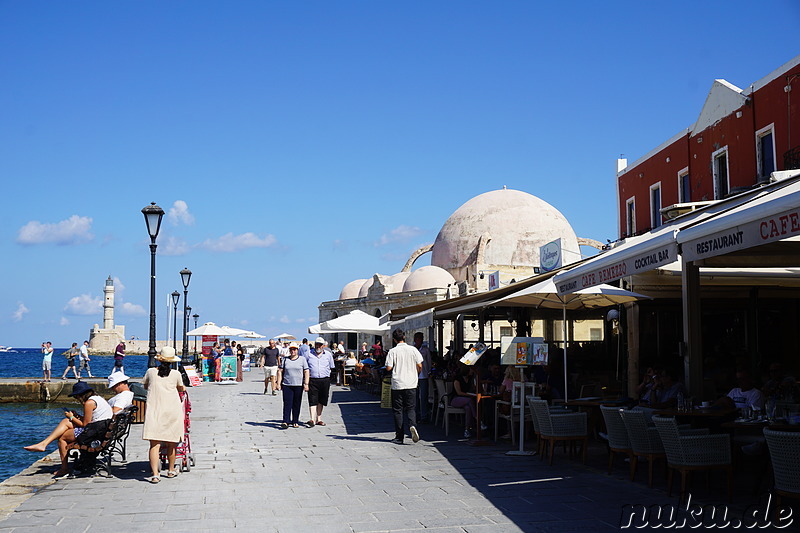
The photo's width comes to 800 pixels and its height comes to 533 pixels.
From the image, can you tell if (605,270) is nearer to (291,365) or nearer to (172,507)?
(172,507)

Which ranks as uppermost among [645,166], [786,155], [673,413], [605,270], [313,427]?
[645,166]

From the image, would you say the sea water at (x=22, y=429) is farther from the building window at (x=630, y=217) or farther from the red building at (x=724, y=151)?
the building window at (x=630, y=217)

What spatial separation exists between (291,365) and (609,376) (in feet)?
25.3

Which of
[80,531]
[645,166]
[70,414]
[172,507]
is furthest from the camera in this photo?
[645,166]

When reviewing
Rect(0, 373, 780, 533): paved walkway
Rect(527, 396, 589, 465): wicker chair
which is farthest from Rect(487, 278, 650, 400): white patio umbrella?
Rect(0, 373, 780, 533): paved walkway

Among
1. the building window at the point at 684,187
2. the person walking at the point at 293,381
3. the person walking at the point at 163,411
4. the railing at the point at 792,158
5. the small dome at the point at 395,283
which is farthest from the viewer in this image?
the small dome at the point at 395,283

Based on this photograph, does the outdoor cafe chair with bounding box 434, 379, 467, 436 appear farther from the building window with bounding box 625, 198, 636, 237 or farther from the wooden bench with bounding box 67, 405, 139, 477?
the building window with bounding box 625, 198, 636, 237

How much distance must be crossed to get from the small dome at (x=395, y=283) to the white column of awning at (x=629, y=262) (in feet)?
121

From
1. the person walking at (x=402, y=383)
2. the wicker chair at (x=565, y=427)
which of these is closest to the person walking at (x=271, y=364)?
the person walking at (x=402, y=383)

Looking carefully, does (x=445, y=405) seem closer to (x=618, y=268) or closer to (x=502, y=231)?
(x=618, y=268)

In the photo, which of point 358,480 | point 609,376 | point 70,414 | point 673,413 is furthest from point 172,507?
point 609,376

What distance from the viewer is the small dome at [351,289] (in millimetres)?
52441

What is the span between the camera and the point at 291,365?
12617mm

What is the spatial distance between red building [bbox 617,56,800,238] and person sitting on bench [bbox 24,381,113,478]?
29.9 feet
